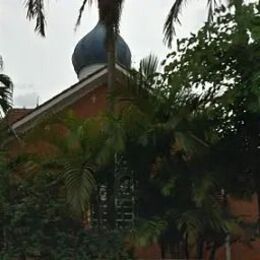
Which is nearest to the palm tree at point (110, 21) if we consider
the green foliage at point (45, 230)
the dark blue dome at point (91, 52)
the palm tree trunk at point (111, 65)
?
the palm tree trunk at point (111, 65)

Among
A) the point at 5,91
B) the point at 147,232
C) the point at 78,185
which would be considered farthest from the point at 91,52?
the point at 147,232

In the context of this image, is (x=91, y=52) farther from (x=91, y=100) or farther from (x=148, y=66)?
(x=148, y=66)

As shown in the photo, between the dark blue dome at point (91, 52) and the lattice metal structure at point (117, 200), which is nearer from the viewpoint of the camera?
the lattice metal structure at point (117, 200)

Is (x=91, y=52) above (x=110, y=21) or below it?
above

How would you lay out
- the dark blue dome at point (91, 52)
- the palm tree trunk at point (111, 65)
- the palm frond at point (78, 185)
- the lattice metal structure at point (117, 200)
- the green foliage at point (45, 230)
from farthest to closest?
the dark blue dome at point (91, 52), the palm tree trunk at point (111, 65), the lattice metal structure at point (117, 200), the green foliage at point (45, 230), the palm frond at point (78, 185)

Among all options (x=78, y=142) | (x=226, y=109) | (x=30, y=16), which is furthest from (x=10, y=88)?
(x=226, y=109)

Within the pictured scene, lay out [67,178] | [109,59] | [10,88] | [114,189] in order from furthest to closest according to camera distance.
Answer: [10,88] < [109,59] < [114,189] < [67,178]

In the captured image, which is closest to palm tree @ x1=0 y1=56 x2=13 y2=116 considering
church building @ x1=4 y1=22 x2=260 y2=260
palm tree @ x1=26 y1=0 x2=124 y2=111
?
A: church building @ x1=4 y1=22 x2=260 y2=260

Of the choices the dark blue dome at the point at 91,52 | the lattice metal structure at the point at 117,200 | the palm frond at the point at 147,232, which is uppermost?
the dark blue dome at the point at 91,52

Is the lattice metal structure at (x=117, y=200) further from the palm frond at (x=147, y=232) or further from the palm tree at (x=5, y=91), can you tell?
the palm tree at (x=5, y=91)

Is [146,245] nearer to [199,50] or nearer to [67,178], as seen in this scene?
[67,178]

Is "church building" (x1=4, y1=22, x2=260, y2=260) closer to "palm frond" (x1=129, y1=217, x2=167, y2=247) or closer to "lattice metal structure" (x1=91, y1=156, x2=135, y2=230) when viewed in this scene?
"lattice metal structure" (x1=91, y1=156, x2=135, y2=230)

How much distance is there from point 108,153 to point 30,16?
453 cm

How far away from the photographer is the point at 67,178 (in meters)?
14.5
